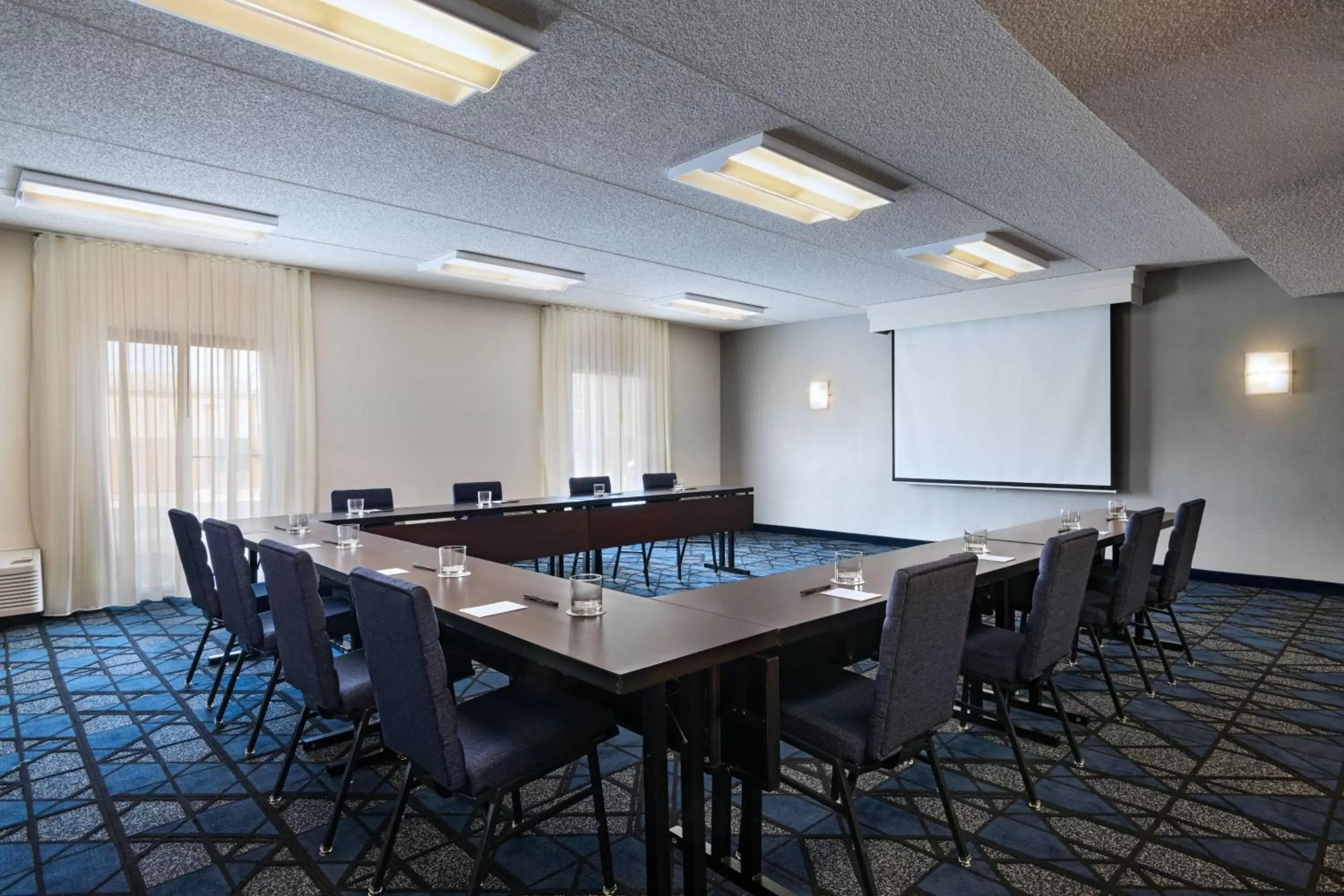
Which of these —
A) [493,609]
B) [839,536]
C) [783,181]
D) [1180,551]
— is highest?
[783,181]

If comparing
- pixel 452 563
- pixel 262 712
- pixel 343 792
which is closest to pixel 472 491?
pixel 262 712

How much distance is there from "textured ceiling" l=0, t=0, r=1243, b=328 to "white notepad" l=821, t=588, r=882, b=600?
1961mm

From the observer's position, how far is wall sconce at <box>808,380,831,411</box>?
29.6ft

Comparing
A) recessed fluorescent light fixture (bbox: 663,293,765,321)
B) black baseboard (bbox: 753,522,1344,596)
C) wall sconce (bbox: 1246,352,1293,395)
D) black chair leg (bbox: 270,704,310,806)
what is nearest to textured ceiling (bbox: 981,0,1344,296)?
black baseboard (bbox: 753,522,1344,596)

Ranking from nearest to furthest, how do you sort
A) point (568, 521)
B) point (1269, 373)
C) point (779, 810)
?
1. point (779, 810)
2. point (568, 521)
3. point (1269, 373)

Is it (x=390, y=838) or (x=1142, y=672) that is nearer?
(x=390, y=838)

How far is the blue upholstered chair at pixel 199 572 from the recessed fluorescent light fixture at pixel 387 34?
7.18ft

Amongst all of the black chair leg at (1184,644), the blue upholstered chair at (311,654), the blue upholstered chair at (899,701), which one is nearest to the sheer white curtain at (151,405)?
the blue upholstered chair at (311,654)

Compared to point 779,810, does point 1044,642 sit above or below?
above

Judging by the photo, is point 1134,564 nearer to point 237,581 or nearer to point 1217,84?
point 1217,84

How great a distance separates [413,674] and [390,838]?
0.56 m

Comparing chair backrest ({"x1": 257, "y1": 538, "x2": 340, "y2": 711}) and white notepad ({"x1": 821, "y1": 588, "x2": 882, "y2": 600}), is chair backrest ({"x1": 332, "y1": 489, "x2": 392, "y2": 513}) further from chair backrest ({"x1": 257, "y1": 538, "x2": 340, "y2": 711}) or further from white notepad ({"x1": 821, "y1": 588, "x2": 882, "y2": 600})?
white notepad ({"x1": 821, "y1": 588, "x2": 882, "y2": 600})

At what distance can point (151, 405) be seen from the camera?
5.62 metres

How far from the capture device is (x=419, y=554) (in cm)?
329
